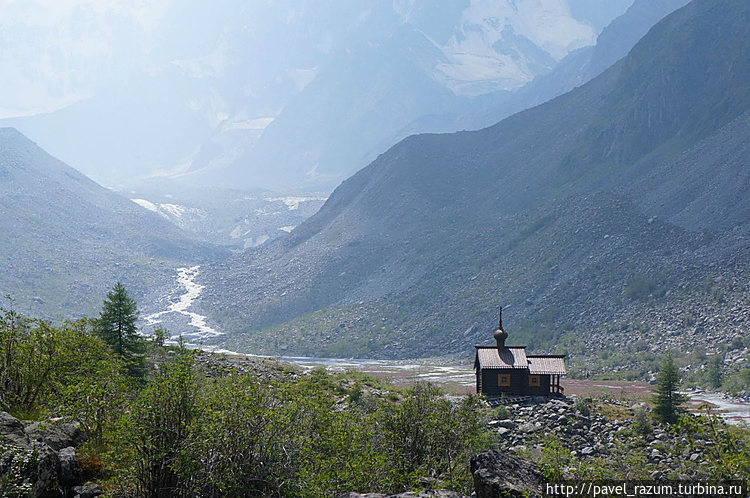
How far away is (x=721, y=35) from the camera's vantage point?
12456 cm

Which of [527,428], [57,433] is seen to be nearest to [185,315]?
[527,428]

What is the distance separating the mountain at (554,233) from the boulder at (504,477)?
58010 millimetres

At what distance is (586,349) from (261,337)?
6249cm

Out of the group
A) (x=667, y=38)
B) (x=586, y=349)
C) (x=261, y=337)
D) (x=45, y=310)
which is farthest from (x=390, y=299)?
(x=667, y=38)

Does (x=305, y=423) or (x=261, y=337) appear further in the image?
(x=261, y=337)

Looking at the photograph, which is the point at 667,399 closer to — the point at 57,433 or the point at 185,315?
the point at 57,433

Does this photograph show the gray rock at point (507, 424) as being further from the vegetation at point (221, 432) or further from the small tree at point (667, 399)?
the vegetation at point (221, 432)

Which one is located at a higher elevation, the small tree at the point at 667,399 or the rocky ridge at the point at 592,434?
the small tree at the point at 667,399

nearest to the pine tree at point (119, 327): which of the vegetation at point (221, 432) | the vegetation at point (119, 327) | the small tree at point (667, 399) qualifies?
the vegetation at point (119, 327)

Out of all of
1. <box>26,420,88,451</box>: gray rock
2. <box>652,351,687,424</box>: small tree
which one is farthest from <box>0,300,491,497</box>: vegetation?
<box>652,351,687,424</box>: small tree

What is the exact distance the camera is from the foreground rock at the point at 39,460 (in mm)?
10344

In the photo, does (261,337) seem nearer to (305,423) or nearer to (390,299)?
(390,299)

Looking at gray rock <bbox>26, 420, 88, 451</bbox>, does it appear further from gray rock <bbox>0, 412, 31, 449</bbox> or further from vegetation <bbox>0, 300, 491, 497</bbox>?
gray rock <bbox>0, 412, 31, 449</bbox>

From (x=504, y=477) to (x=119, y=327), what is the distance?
2384cm
